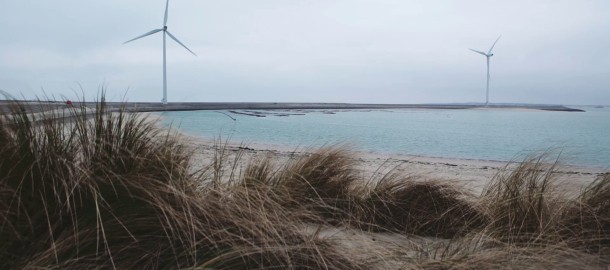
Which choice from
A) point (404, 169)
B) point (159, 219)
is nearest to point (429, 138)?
point (404, 169)

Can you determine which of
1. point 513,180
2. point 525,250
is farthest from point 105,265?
point 513,180

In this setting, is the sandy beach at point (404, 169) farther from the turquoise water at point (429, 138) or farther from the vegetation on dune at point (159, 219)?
the vegetation on dune at point (159, 219)

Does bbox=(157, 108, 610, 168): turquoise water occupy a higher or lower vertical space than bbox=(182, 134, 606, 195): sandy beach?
lower

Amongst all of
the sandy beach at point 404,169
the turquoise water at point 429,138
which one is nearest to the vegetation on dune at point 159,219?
the sandy beach at point 404,169

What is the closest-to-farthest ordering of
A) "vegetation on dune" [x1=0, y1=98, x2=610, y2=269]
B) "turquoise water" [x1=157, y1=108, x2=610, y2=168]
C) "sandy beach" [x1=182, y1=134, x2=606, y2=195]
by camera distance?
"vegetation on dune" [x1=0, y1=98, x2=610, y2=269]
"sandy beach" [x1=182, y1=134, x2=606, y2=195]
"turquoise water" [x1=157, y1=108, x2=610, y2=168]

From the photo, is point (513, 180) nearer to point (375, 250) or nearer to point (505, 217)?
point (505, 217)

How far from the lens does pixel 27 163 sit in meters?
2.72

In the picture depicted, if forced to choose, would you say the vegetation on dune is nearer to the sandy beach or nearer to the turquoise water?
→ the sandy beach

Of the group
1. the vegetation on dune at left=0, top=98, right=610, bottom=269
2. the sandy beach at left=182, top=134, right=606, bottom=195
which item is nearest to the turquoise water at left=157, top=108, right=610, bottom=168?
the sandy beach at left=182, top=134, right=606, bottom=195

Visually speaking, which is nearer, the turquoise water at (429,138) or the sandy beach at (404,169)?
the sandy beach at (404,169)

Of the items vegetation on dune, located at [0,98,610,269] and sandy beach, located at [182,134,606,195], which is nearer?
vegetation on dune, located at [0,98,610,269]

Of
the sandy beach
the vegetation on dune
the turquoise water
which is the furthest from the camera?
the turquoise water

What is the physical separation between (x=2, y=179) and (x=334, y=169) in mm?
2946

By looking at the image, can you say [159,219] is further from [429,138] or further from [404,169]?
[429,138]
